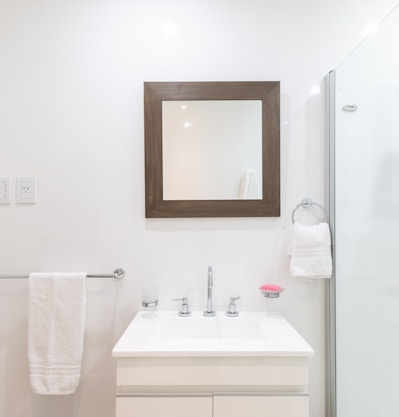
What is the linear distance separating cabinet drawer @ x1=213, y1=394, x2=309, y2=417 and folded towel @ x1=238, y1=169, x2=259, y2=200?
0.77 m

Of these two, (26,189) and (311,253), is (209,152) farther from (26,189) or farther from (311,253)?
(26,189)

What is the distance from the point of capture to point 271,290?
1.31 metres

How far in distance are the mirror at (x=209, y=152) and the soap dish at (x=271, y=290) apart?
1.03ft

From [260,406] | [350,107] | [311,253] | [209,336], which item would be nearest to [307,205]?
[311,253]

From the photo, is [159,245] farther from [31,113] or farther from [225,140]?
[31,113]

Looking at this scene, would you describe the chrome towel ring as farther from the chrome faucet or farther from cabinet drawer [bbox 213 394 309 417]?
cabinet drawer [bbox 213 394 309 417]

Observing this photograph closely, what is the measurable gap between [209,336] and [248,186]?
67 cm

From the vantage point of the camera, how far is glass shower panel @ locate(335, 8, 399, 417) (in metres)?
0.98

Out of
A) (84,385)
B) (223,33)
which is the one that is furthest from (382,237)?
(84,385)

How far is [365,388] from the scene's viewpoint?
112 centimetres

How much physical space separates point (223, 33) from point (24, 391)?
186cm

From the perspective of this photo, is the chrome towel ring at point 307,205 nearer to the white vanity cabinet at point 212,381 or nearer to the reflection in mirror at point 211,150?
the reflection in mirror at point 211,150

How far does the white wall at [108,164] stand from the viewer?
1.41 meters

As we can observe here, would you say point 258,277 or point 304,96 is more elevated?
point 304,96
